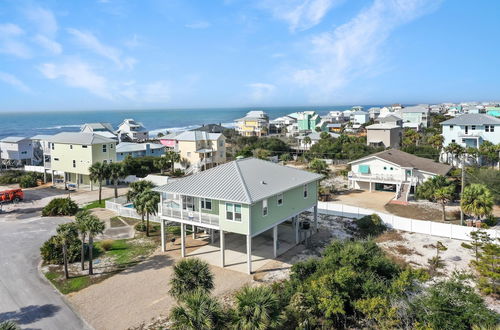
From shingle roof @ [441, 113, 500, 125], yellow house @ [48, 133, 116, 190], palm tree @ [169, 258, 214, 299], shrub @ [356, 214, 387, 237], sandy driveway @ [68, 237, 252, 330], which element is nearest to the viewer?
palm tree @ [169, 258, 214, 299]

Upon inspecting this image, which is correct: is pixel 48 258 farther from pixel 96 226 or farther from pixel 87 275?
pixel 96 226

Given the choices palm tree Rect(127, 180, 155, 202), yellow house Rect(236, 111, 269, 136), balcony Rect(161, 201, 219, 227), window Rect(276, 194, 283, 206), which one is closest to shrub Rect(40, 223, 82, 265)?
balcony Rect(161, 201, 219, 227)

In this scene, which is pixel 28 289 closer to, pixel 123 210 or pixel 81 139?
pixel 123 210

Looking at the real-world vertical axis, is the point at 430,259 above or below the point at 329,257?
below

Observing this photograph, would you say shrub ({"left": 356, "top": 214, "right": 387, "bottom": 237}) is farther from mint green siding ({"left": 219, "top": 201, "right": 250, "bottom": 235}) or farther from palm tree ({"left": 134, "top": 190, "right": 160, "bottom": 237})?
palm tree ({"left": 134, "top": 190, "right": 160, "bottom": 237})

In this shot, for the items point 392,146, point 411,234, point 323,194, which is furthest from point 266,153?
point 411,234
